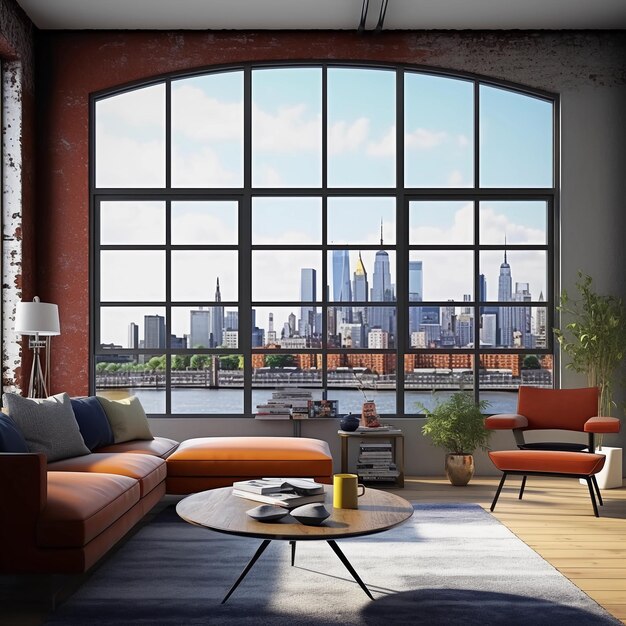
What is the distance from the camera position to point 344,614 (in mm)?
3410

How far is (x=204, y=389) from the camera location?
738cm

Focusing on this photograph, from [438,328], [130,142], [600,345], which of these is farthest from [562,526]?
[130,142]

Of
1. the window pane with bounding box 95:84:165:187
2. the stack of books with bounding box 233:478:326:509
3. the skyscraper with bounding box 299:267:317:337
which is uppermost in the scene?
the window pane with bounding box 95:84:165:187

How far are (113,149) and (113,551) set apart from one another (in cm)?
414

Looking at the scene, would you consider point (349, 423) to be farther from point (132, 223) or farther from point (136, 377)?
point (132, 223)

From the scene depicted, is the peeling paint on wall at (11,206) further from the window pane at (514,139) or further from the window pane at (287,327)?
the window pane at (514,139)

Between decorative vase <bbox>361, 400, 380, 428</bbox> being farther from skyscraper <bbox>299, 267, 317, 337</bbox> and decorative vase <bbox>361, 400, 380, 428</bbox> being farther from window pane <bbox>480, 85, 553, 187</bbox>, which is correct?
window pane <bbox>480, 85, 553, 187</bbox>

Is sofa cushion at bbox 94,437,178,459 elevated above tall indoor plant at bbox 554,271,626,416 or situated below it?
below

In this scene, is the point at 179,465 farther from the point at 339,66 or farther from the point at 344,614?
the point at 339,66

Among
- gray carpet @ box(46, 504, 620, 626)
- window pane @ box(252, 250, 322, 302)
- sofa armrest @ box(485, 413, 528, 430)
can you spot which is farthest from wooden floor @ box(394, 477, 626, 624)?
window pane @ box(252, 250, 322, 302)

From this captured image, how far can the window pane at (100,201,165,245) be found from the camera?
7.40 meters

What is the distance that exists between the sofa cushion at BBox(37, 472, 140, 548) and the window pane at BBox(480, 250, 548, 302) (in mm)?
4218

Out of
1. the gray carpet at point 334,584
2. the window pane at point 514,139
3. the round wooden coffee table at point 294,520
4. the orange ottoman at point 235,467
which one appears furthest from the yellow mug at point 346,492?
the window pane at point 514,139

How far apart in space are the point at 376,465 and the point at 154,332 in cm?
239
